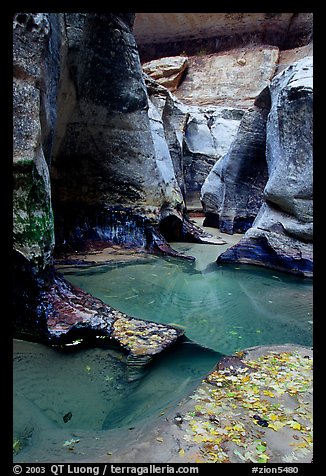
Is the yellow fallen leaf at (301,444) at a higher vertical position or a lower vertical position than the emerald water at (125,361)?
higher

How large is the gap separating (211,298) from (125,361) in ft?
7.16

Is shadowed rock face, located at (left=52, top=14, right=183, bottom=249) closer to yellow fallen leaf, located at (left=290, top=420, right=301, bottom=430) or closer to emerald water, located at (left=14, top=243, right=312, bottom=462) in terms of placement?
emerald water, located at (left=14, top=243, right=312, bottom=462)

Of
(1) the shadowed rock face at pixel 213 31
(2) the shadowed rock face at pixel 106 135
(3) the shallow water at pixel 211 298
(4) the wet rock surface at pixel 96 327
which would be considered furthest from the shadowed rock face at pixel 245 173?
(1) the shadowed rock face at pixel 213 31

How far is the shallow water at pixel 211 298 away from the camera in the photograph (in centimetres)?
334

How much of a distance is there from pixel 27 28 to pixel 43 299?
2632 millimetres

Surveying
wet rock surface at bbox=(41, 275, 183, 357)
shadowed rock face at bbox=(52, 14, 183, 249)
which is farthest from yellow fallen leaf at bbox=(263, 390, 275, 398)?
shadowed rock face at bbox=(52, 14, 183, 249)

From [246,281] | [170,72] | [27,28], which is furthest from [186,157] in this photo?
[27,28]

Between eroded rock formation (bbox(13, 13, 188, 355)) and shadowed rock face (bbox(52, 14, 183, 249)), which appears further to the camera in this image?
shadowed rock face (bbox(52, 14, 183, 249))

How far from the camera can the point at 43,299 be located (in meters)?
3.16

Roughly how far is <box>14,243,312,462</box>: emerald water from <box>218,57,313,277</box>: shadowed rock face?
28.7 inches

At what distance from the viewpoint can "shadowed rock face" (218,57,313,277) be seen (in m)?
5.86

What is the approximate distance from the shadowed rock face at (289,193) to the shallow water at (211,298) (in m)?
0.32

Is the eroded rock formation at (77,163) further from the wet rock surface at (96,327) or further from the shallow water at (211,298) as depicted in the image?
the shallow water at (211,298)
